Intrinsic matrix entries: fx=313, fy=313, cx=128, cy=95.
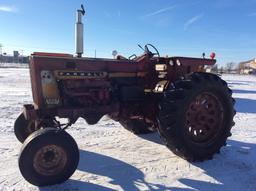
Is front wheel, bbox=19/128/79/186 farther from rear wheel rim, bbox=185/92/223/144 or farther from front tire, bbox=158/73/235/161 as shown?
rear wheel rim, bbox=185/92/223/144

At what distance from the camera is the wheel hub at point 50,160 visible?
4.09 m

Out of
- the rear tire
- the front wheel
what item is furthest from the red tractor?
the rear tire

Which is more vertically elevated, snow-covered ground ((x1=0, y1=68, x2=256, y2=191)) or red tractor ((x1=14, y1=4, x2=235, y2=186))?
red tractor ((x1=14, y1=4, x2=235, y2=186))

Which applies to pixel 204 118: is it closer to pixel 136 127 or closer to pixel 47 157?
pixel 136 127

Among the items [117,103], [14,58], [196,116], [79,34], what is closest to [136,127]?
[117,103]

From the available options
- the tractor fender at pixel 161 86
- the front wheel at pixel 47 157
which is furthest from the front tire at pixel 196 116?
the front wheel at pixel 47 157

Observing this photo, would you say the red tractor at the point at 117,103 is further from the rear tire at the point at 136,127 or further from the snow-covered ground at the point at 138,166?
the rear tire at the point at 136,127

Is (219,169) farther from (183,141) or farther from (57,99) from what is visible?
(57,99)

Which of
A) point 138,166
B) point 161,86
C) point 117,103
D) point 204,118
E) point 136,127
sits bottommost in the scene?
point 138,166

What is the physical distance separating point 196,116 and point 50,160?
249cm

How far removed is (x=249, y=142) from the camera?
641 centimetres

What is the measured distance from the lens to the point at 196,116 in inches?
207

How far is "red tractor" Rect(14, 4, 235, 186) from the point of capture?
418 centimetres

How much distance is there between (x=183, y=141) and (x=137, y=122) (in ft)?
6.10
